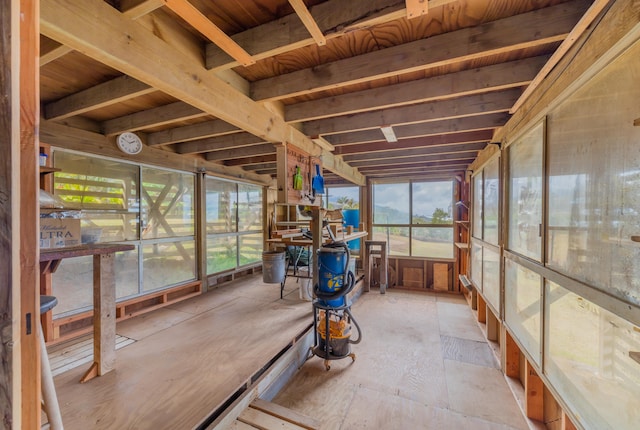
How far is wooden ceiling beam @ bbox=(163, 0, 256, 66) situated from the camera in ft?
3.66

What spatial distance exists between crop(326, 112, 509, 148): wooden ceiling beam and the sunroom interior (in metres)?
0.03

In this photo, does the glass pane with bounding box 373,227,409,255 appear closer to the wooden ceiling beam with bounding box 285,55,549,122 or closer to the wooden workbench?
the wooden ceiling beam with bounding box 285,55,549,122

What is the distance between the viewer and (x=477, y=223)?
12.4ft

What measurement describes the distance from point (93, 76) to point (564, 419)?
3.87 metres

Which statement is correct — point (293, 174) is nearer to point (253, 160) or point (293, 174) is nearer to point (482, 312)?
point (253, 160)

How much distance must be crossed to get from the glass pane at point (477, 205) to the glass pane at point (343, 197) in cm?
269

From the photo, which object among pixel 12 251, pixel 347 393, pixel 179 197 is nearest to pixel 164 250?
pixel 179 197

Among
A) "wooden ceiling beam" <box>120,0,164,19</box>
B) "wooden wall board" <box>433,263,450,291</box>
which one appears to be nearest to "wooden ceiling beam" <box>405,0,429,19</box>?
"wooden ceiling beam" <box>120,0,164,19</box>

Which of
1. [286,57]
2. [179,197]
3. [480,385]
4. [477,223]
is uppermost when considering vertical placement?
[286,57]

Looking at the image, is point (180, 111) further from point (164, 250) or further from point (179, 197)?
point (164, 250)

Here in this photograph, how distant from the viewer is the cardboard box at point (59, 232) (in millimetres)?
1676

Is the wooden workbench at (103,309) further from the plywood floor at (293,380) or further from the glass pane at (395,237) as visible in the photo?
the glass pane at (395,237)

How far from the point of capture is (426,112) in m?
2.36

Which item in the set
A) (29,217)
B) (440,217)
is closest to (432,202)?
(440,217)
